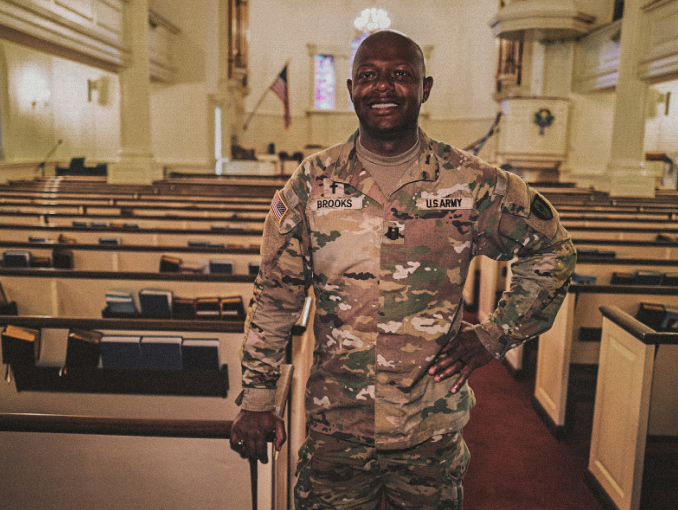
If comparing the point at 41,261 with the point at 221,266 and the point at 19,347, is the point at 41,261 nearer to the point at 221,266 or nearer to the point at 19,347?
the point at 221,266

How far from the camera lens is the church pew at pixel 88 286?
2844 millimetres

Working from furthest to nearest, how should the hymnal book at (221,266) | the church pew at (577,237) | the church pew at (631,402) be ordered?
1. the church pew at (577,237)
2. the hymnal book at (221,266)
3. the church pew at (631,402)

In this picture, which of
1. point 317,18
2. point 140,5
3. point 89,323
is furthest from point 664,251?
point 317,18

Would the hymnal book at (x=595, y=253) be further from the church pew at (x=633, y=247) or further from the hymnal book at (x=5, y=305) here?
the hymnal book at (x=5, y=305)

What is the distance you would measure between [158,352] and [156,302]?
722 mm

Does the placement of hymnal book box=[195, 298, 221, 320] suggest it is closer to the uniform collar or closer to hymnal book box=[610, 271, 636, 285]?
the uniform collar

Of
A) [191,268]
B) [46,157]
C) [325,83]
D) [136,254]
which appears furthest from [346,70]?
[191,268]

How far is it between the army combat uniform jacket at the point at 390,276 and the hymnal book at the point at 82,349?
1054 millimetres

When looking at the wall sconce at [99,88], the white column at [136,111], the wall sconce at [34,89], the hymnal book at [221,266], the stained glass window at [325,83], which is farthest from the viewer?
the stained glass window at [325,83]

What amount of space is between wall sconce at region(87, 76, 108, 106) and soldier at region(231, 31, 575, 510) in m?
14.6

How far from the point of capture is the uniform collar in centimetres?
134

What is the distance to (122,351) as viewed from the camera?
212cm

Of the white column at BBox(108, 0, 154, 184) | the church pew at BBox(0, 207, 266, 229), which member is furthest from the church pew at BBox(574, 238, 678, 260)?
the white column at BBox(108, 0, 154, 184)

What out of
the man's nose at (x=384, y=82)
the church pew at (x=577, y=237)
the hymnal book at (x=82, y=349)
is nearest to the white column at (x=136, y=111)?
the church pew at (x=577, y=237)
